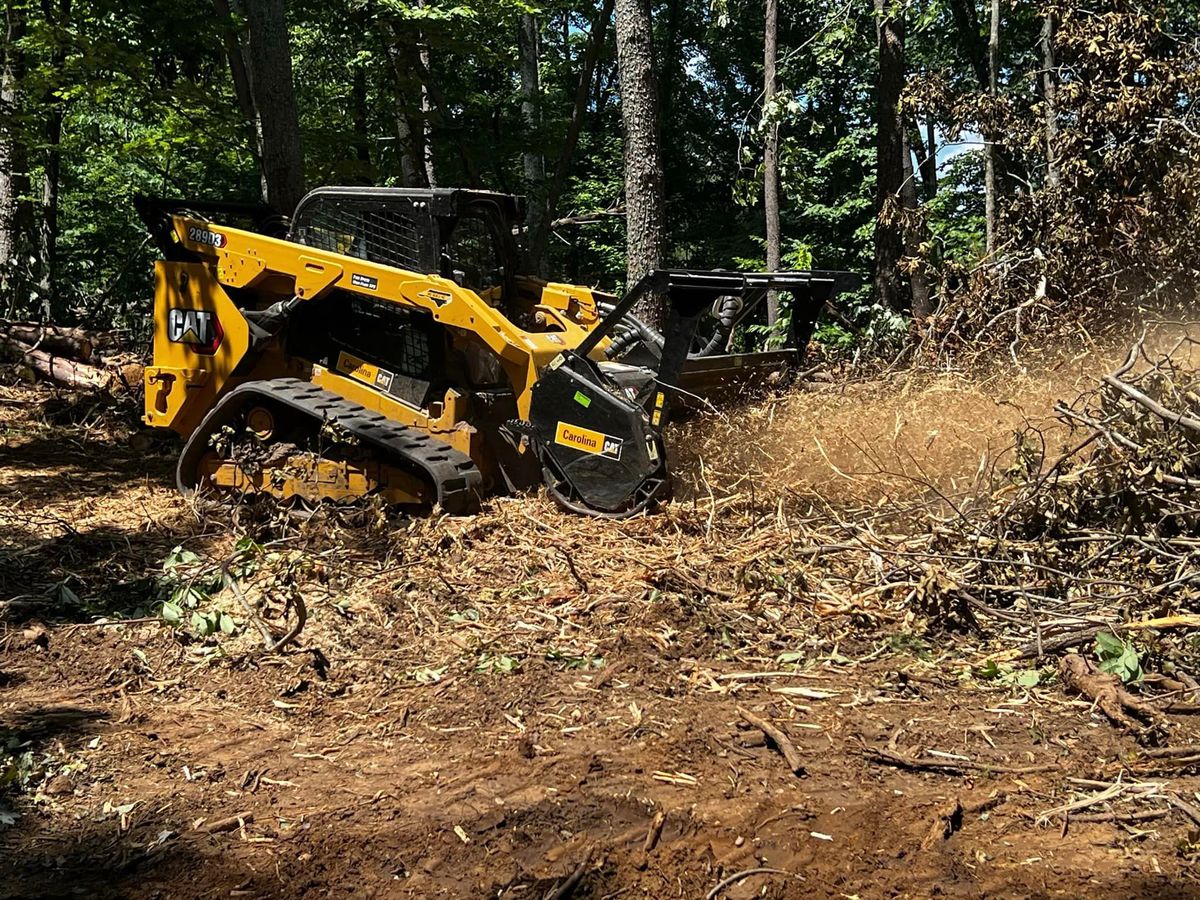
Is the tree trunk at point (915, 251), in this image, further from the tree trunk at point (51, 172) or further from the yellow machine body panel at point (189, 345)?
the tree trunk at point (51, 172)

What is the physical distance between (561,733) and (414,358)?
3.95 meters

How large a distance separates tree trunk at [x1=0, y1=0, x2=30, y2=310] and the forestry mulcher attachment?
7332mm

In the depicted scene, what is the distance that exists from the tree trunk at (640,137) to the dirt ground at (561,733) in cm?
398

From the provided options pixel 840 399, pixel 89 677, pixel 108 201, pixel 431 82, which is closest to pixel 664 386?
pixel 840 399

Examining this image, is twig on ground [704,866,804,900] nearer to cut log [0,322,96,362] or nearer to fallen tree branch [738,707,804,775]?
fallen tree branch [738,707,804,775]

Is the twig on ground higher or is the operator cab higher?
the operator cab

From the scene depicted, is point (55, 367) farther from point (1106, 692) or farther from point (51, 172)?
point (1106, 692)

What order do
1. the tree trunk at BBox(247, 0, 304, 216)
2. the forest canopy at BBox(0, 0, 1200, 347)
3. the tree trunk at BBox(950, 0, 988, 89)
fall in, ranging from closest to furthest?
the forest canopy at BBox(0, 0, 1200, 347) → the tree trunk at BBox(247, 0, 304, 216) → the tree trunk at BBox(950, 0, 988, 89)

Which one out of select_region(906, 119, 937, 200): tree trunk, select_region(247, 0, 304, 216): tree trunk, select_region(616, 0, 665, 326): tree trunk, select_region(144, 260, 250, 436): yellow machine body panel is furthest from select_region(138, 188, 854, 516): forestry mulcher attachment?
select_region(906, 119, 937, 200): tree trunk

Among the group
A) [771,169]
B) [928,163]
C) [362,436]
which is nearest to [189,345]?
[362,436]

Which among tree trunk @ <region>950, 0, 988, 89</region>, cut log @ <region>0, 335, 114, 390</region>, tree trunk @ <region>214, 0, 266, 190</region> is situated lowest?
cut log @ <region>0, 335, 114, 390</region>

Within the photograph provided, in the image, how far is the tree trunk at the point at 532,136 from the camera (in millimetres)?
16109

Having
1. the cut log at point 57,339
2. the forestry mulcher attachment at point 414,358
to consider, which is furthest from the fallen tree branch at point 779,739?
the cut log at point 57,339

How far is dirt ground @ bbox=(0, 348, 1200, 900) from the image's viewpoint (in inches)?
112
